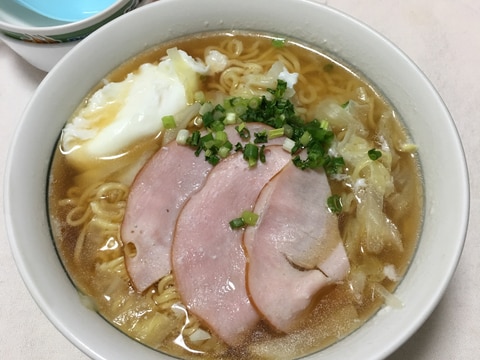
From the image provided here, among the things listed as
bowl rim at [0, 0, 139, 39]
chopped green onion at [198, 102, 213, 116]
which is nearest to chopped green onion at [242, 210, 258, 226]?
chopped green onion at [198, 102, 213, 116]

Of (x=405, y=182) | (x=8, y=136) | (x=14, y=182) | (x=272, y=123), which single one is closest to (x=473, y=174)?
(x=405, y=182)

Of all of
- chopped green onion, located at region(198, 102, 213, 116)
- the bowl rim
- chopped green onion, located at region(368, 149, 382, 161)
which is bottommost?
chopped green onion, located at region(198, 102, 213, 116)

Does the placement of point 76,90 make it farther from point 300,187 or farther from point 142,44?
point 300,187

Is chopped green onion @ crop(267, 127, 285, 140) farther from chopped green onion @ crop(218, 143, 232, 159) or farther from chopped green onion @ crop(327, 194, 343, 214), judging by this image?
chopped green onion @ crop(327, 194, 343, 214)

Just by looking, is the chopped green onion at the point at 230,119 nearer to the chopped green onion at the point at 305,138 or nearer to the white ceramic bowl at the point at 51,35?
the chopped green onion at the point at 305,138

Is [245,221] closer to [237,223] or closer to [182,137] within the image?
[237,223]

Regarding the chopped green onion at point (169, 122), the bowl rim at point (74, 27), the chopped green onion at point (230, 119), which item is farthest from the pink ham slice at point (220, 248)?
the bowl rim at point (74, 27)
